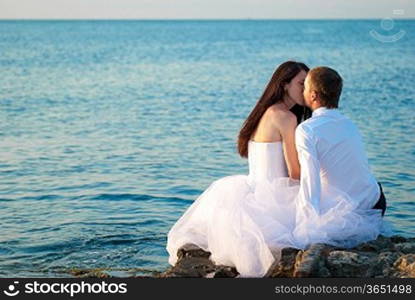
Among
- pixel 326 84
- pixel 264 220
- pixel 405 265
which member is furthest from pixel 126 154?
pixel 405 265

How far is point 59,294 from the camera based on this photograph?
16.8 feet

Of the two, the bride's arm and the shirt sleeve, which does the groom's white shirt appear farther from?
the bride's arm

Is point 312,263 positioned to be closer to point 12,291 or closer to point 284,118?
point 284,118

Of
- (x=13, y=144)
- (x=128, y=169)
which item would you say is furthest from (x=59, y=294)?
(x=13, y=144)

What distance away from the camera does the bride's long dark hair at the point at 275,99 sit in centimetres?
633

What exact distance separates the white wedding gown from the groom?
94mm

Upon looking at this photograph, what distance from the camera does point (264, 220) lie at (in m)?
6.00

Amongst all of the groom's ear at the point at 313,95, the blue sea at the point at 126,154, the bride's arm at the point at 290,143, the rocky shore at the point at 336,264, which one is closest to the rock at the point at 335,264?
the rocky shore at the point at 336,264

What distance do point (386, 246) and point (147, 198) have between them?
5.46m

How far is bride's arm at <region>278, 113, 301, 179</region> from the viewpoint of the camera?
6277mm

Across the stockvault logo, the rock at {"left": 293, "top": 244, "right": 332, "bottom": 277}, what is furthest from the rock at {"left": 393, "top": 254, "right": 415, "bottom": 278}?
the stockvault logo

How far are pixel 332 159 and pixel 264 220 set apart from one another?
670 millimetres

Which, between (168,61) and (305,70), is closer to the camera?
(305,70)

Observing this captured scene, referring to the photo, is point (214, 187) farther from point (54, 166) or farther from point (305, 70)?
point (54, 166)
